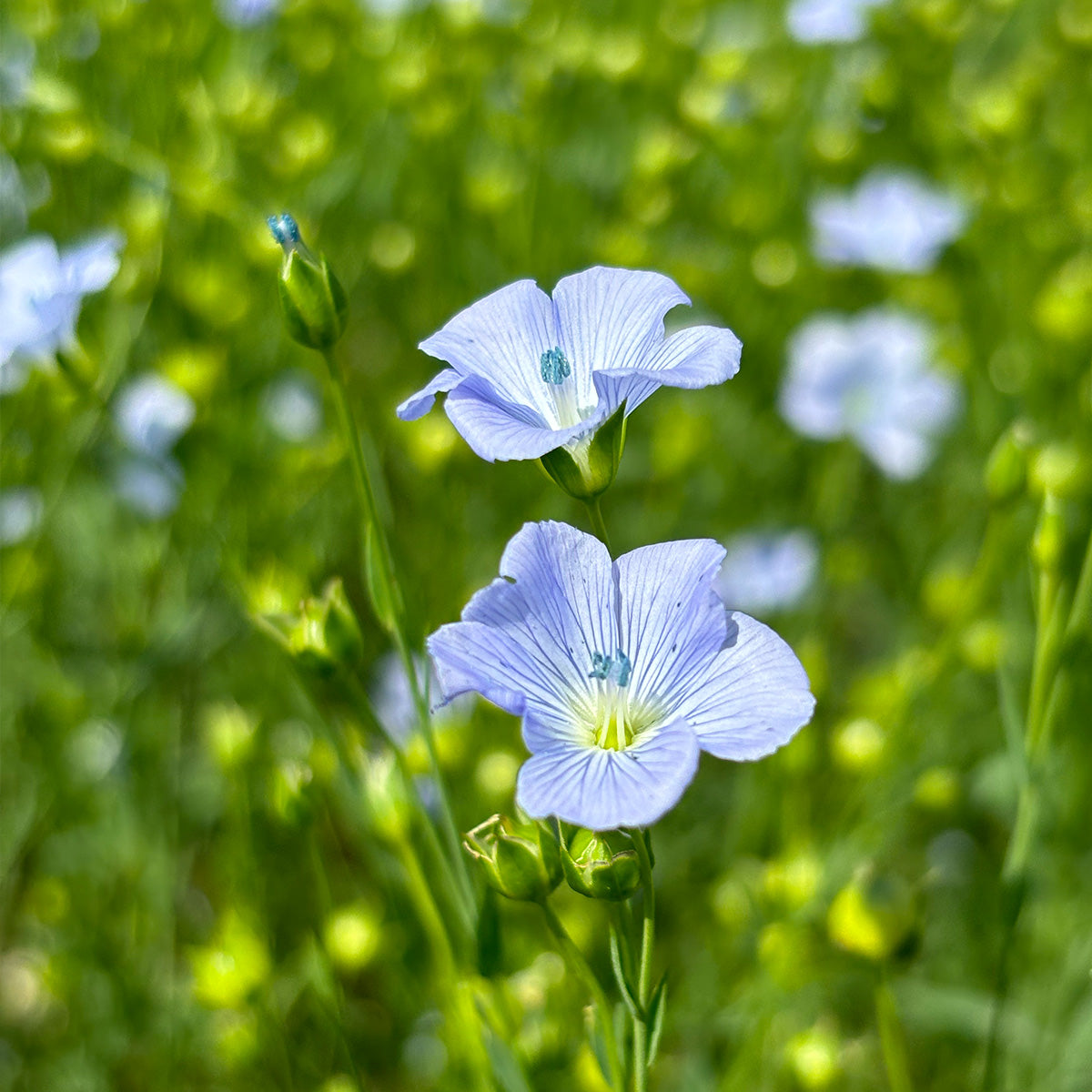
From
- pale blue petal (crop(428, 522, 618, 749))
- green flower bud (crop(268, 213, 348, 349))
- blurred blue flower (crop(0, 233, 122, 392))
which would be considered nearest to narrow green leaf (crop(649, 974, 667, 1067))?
pale blue petal (crop(428, 522, 618, 749))

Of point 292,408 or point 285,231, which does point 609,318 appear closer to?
point 285,231

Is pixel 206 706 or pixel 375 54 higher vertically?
pixel 375 54

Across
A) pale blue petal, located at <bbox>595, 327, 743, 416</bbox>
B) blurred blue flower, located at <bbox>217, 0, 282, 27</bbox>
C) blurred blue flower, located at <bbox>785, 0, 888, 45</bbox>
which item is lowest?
pale blue petal, located at <bbox>595, 327, 743, 416</bbox>

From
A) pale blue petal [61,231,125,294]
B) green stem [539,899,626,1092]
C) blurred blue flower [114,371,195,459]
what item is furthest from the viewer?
blurred blue flower [114,371,195,459]

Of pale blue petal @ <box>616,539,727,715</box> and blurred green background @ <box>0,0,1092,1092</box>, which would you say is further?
blurred green background @ <box>0,0,1092,1092</box>

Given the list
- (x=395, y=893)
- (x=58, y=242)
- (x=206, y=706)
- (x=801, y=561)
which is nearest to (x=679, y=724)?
(x=395, y=893)

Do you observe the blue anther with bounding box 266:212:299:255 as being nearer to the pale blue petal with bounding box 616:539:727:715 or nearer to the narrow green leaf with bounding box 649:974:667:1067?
the pale blue petal with bounding box 616:539:727:715

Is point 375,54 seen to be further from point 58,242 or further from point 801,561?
point 801,561
